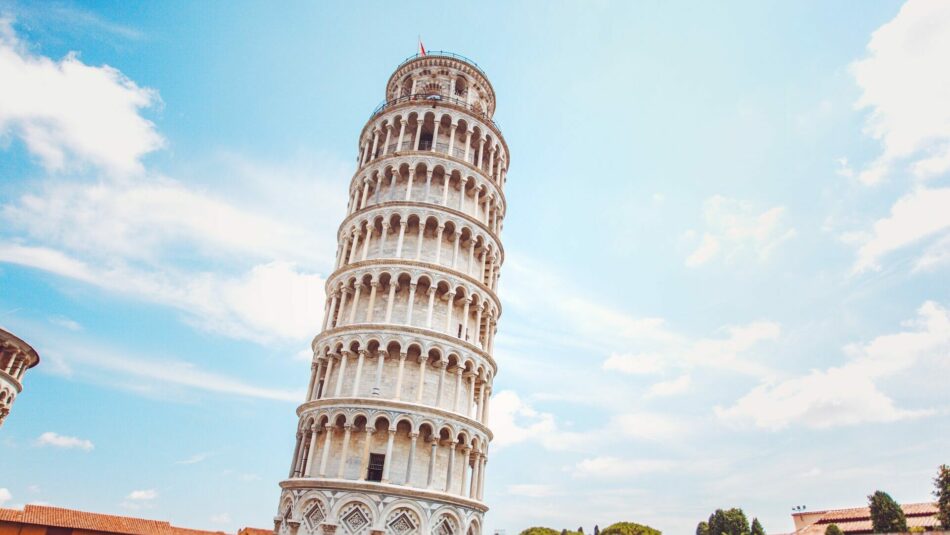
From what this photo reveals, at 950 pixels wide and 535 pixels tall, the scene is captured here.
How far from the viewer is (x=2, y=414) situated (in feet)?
135

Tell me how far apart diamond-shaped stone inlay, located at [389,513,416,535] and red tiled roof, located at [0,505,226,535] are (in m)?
32.4

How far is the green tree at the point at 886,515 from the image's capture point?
44594mm

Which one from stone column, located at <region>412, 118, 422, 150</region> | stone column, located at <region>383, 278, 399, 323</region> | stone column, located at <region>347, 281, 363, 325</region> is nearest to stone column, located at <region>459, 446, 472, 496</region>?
stone column, located at <region>383, 278, 399, 323</region>

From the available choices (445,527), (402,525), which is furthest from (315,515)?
(445,527)

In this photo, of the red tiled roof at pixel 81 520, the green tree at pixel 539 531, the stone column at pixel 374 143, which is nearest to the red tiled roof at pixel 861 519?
the green tree at pixel 539 531

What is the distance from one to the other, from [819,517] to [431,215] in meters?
61.2

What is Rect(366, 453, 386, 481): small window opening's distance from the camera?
78.9ft

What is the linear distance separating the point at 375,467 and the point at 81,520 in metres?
33.1

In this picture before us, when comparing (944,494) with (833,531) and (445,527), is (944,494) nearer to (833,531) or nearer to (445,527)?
(833,531)

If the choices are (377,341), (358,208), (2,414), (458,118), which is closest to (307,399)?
(377,341)

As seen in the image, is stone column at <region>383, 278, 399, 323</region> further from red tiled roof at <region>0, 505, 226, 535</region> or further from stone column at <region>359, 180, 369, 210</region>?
red tiled roof at <region>0, 505, 226, 535</region>

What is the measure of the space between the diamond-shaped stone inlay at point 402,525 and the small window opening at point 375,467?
75.2 inches

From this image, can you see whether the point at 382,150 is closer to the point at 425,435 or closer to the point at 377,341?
the point at 377,341

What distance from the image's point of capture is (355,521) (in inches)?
894
